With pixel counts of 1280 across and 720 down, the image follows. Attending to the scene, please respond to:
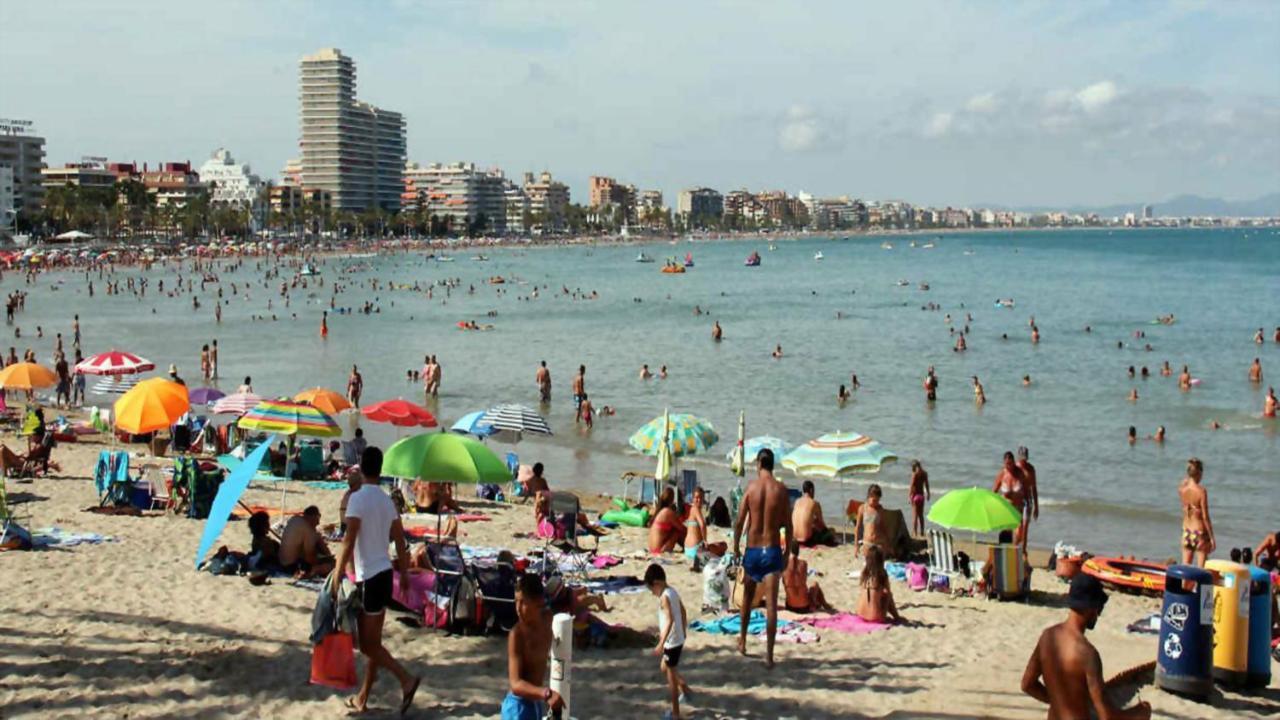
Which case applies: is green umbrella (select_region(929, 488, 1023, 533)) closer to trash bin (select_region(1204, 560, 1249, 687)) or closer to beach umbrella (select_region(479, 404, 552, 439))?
trash bin (select_region(1204, 560, 1249, 687))

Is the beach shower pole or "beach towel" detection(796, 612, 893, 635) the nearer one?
the beach shower pole

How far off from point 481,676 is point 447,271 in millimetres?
97637

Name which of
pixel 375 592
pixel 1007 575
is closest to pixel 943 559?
pixel 1007 575

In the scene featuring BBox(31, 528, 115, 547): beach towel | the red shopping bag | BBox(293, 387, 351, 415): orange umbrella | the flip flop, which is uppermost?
BBox(293, 387, 351, 415): orange umbrella

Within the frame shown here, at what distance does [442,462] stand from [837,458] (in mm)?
5569

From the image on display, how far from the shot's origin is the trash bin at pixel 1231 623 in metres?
7.81

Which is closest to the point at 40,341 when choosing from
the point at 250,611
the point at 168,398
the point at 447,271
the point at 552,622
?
the point at 168,398

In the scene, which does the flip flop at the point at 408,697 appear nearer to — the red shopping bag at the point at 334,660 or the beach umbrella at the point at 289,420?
the red shopping bag at the point at 334,660

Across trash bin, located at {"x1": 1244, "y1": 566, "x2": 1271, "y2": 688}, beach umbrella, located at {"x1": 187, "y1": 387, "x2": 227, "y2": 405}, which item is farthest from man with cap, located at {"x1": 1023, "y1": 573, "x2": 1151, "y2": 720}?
beach umbrella, located at {"x1": 187, "y1": 387, "x2": 227, "y2": 405}

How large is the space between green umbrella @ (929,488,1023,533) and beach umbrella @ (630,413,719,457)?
165 inches

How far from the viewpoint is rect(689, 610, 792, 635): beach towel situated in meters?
9.15

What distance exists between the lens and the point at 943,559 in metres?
11.5

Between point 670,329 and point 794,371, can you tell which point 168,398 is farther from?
point 670,329

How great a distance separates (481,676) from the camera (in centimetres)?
774
